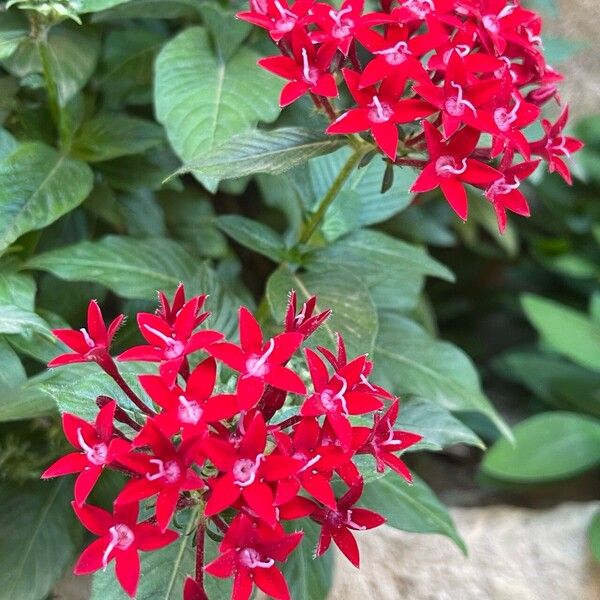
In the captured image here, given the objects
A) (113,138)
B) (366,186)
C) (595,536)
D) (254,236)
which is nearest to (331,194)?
(254,236)

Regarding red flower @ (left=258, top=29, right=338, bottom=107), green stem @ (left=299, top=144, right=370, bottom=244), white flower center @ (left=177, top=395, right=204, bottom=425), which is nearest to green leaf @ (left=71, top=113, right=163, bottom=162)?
green stem @ (left=299, top=144, right=370, bottom=244)

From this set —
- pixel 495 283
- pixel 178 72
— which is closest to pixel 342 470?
pixel 178 72

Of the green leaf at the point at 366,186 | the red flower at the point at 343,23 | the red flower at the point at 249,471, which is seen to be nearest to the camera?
the red flower at the point at 249,471

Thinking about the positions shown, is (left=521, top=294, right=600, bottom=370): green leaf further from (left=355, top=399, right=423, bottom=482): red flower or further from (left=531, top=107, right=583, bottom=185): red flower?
(left=355, top=399, right=423, bottom=482): red flower

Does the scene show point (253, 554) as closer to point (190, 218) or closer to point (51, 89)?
point (51, 89)

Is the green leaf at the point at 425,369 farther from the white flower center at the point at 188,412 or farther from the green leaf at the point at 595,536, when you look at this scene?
the white flower center at the point at 188,412

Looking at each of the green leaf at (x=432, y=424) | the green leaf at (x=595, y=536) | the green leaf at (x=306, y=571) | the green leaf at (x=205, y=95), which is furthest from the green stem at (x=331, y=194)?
the green leaf at (x=595, y=536)

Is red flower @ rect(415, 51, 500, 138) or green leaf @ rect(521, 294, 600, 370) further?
green leaf @ rect(521, 294, 600, 370)
